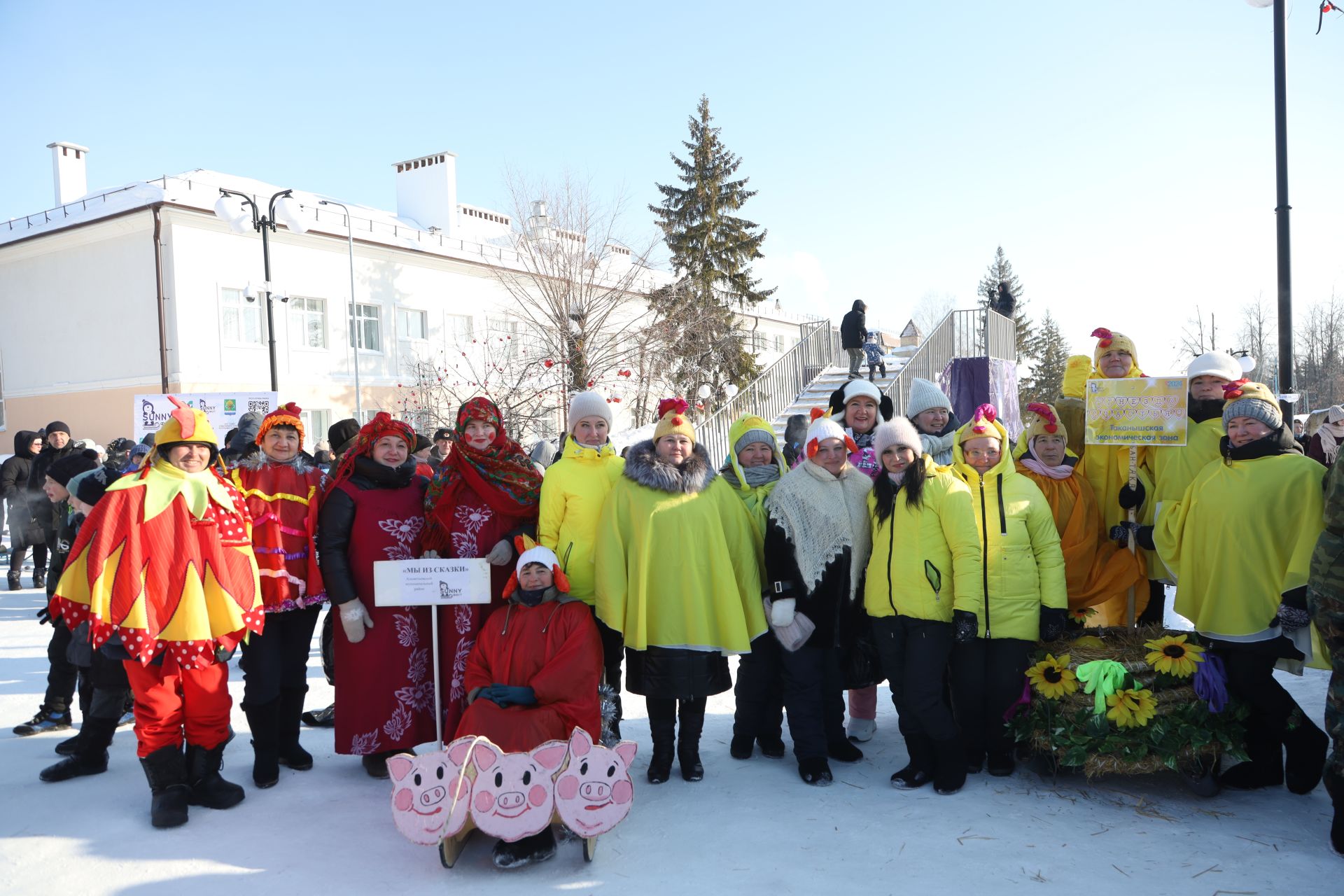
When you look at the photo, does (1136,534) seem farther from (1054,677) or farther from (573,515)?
(573,515)

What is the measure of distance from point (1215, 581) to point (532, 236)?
668 inches

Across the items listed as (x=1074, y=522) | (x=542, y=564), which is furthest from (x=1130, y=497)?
(x=542, y=564)

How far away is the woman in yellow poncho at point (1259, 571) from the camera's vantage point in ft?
12.3

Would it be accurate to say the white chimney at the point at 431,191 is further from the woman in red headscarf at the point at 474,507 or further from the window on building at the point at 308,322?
the woman in red headscarf at the point at 474,507

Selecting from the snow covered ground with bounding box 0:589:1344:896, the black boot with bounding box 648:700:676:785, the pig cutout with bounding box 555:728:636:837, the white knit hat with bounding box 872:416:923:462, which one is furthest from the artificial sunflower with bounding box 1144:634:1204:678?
the pig cutout with bounding box 555:728:636:837

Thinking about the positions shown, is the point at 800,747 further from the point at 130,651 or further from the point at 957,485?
the point at 130,651

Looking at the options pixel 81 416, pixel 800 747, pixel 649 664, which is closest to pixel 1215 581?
pixel 800 747

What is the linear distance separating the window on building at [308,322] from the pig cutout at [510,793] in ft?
65.1

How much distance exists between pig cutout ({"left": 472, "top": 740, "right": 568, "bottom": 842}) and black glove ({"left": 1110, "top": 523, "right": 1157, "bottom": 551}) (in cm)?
315

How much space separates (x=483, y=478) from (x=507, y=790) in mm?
1608

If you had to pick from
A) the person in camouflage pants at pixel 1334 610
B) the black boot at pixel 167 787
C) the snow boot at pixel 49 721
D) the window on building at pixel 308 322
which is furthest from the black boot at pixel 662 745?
the window on building at pixel 308 322

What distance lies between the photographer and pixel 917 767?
423 cm

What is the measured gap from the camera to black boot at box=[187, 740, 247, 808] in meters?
4.04

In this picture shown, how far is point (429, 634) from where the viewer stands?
456 cm
